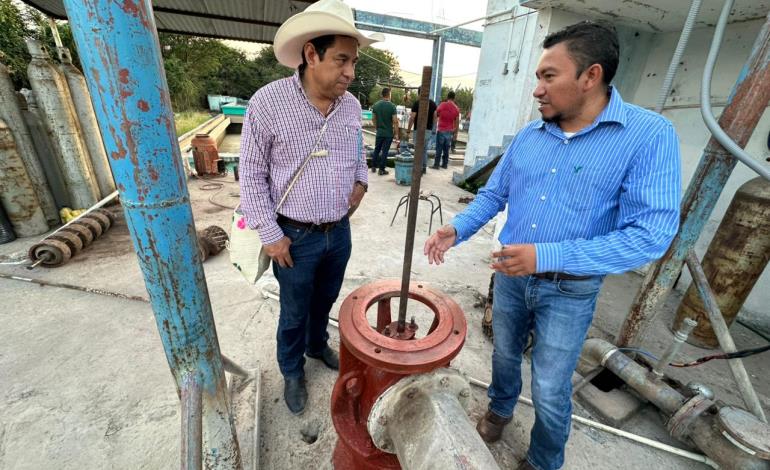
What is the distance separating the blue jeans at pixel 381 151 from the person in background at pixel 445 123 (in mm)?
1792

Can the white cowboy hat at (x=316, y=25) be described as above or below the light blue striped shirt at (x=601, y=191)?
above

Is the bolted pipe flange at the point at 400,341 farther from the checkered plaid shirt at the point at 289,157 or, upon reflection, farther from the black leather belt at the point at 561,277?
the checkered plaid shirt at the point at 289,157

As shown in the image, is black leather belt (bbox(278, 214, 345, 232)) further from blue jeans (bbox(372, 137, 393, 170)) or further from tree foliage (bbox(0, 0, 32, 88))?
tree foliage (bbox(0, 0, 32, 88))

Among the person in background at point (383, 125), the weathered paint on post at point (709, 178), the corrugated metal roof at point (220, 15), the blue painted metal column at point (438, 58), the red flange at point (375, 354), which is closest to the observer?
the red flange at point (375, 354)

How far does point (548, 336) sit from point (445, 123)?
331 inches

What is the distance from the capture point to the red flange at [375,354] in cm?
118

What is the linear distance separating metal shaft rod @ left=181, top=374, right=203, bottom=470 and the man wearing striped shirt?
1128mm

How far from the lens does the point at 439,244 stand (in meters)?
1.62

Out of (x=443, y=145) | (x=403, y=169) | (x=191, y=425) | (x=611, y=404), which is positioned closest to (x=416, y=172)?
(x=191, y=425)

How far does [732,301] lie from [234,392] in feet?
13.7

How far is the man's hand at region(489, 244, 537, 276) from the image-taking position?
4.25 ft

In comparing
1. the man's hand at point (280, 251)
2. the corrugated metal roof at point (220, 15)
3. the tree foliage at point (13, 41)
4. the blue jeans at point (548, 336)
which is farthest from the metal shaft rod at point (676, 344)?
the tree foliage at point (13, 41)

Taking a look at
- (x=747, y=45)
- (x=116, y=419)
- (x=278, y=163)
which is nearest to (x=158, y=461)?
(x=116, y=419)

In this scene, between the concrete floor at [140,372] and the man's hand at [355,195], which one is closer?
the concrete floor at [140,372]
